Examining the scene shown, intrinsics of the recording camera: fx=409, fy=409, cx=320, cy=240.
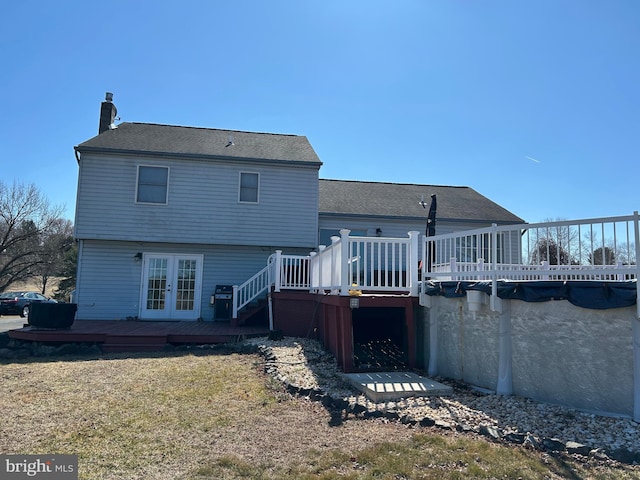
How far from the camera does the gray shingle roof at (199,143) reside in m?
12.3

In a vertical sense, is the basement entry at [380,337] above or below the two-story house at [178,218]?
below

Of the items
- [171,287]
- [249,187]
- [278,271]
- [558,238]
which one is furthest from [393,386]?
[171,287]

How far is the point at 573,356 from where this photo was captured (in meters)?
4.51

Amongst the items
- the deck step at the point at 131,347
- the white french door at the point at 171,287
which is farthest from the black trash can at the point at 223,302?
the deck step at the point at 131,347

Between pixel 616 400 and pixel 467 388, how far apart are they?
1683 mm

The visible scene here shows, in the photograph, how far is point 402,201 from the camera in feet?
53.8

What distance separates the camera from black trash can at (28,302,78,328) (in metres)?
9.12

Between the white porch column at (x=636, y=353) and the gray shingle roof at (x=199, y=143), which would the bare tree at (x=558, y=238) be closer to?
the white porch column at (x=636, y=353)

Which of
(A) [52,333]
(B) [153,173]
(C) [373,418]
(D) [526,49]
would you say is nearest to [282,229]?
(B) [153,173]

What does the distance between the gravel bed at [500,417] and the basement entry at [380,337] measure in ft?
3.66

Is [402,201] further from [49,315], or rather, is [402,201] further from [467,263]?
[49,315]

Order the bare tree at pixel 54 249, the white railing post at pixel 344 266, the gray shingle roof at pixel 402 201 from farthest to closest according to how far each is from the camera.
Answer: the bare tree at pixel 54 249
the gray shingle roof at pixel 402 201
the white railing post at pixel 344 266

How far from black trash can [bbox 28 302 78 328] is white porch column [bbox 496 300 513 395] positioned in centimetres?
901

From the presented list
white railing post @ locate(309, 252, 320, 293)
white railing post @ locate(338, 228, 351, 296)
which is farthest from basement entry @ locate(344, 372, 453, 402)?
white railing post @ locate(309, 252, 320, 293)
